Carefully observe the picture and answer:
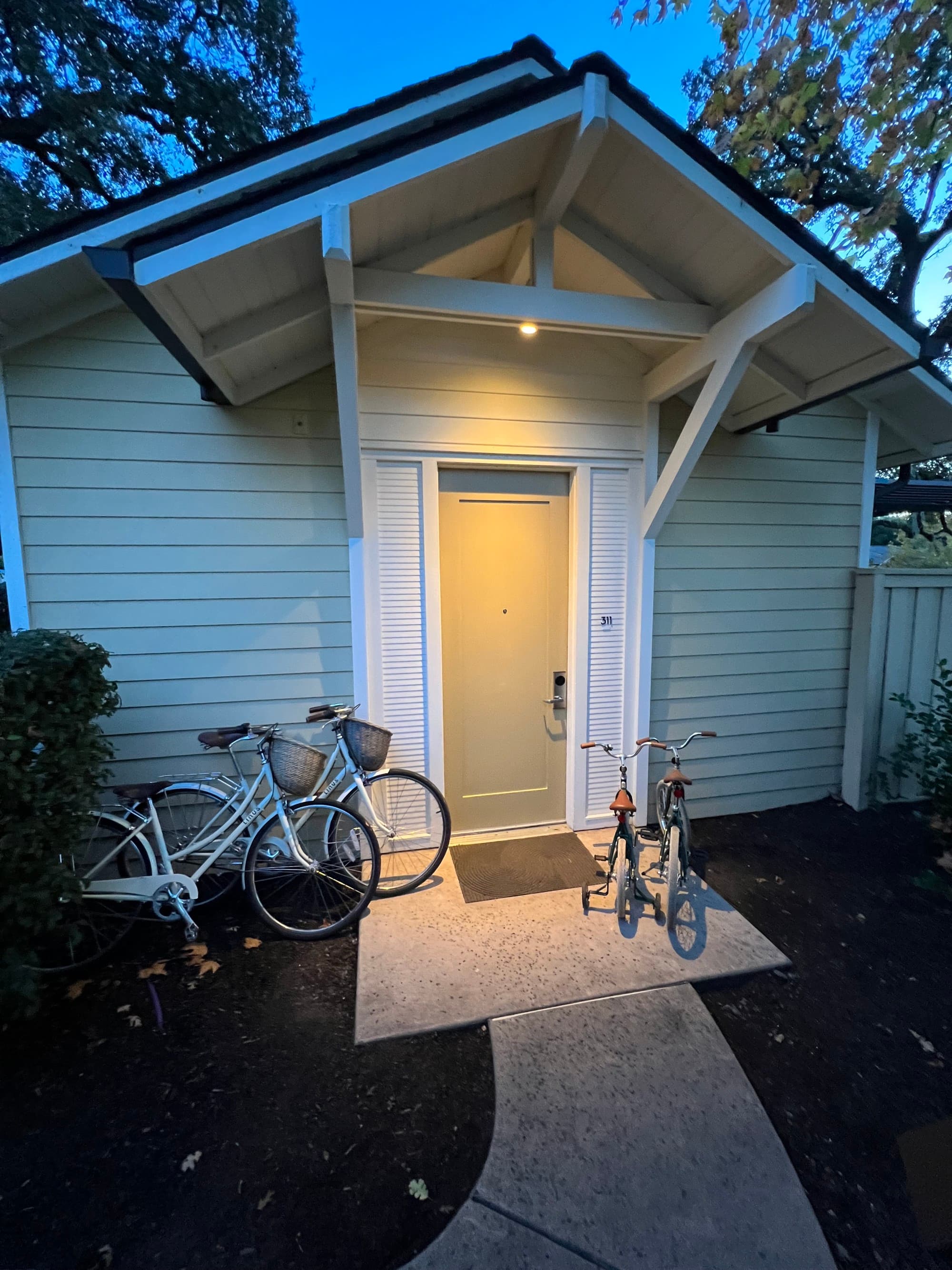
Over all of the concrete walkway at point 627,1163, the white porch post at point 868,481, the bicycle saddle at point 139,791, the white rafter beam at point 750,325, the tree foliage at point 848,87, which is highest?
the tree foliage at point 848,87

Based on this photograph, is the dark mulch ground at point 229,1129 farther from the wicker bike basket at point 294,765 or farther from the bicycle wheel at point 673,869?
the bicycle wheel at point 673,869

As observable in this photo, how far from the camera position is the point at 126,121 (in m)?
6.62

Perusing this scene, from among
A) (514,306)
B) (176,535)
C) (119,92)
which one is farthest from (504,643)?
(119,92)

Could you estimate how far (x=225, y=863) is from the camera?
119 inches

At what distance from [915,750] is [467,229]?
15.7 ft

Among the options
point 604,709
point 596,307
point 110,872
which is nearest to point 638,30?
point 596,307

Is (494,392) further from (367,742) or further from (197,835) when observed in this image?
(197,835)

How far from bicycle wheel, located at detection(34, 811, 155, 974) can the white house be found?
0.47 m

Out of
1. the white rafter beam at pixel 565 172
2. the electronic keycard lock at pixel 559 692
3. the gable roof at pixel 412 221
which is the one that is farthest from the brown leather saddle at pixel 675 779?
the white rafter beam at pixel 565 172

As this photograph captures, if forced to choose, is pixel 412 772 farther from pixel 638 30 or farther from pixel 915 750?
pixel 638 30

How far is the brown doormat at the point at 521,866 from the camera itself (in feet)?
9.96

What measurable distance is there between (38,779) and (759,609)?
4.26 m

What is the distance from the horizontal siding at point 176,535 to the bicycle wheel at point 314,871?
2.09 feet

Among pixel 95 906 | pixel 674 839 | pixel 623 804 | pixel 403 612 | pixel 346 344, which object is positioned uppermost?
pixel 346 344
